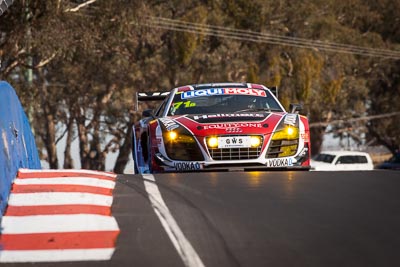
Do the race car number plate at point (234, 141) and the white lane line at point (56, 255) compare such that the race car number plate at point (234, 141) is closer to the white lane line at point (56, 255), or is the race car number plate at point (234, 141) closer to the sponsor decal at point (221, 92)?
the sponsor decal at point (221, 92)

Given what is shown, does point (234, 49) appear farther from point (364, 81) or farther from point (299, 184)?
point (299, 184)

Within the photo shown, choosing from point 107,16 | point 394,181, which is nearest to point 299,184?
point 394,181

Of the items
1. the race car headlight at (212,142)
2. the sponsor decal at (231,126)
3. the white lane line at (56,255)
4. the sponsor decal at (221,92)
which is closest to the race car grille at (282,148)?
the sponsor decal at (231,126)

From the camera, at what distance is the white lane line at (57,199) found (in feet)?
23.9

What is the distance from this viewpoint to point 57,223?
672 centimetres

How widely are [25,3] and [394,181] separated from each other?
20909 mm

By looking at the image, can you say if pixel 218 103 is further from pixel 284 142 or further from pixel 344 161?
pixel 344 161

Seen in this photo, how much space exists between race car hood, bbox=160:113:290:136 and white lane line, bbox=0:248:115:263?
16.2 feet

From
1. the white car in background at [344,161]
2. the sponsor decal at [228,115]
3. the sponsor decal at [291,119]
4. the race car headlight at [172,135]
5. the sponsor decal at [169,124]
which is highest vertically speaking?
the sponsor decal at [228,115]

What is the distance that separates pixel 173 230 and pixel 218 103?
6.06 m

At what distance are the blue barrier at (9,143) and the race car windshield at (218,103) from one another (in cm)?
254

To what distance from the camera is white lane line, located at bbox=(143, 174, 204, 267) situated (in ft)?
19.7

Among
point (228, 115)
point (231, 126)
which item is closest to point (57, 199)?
point (231, 126)

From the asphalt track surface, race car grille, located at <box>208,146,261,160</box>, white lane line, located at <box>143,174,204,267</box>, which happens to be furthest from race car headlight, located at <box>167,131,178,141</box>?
white lane line, located at <box>143,174,204,267</box>
